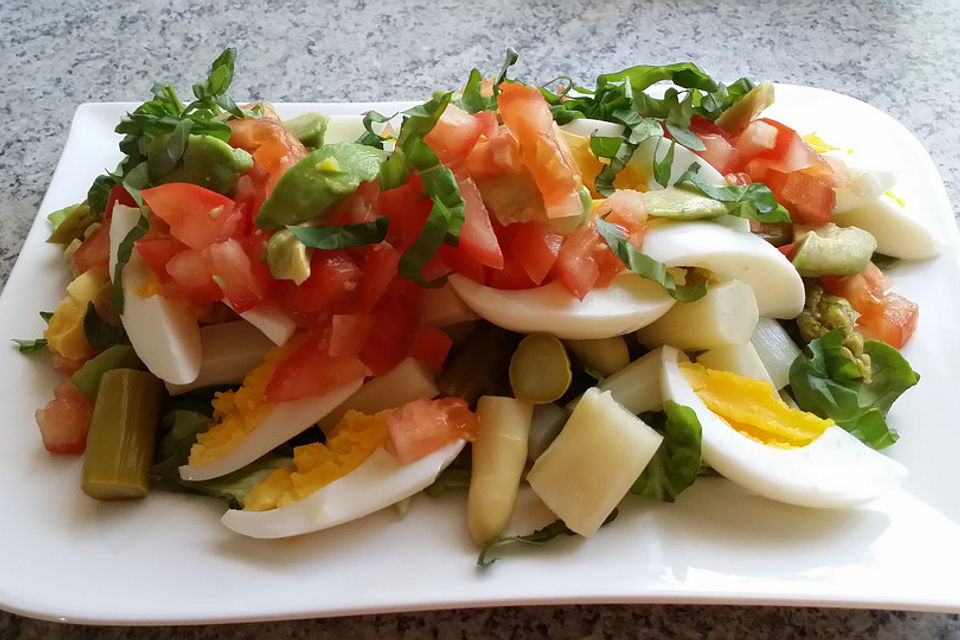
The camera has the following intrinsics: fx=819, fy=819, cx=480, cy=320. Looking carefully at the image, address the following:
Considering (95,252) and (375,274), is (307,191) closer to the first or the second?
(375,274)

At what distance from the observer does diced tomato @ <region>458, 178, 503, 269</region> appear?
1.37 m

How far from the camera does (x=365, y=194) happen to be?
1446 mm

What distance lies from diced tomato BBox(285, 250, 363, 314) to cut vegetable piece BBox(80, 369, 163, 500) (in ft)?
1.19

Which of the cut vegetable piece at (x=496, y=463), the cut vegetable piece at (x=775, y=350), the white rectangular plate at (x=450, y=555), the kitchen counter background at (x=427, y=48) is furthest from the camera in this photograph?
the kitchen counter background at (x=427, y=48)

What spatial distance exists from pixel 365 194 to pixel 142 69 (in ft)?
5.92

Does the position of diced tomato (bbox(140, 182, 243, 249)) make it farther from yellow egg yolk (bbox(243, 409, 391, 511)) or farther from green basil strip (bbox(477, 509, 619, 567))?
green basil strip (bbox(477, 509, 619, 567))

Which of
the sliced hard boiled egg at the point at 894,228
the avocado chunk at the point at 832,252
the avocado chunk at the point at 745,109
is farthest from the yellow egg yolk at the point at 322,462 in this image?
the sliced hard boiled egg at the point at 894,228

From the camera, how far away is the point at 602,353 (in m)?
1.49

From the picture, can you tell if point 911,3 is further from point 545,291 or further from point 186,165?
point 186,165

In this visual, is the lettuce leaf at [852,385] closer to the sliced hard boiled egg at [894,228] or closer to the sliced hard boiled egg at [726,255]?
the sliced hard boiled egg at [726,255]

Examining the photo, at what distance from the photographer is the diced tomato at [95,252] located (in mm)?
1694

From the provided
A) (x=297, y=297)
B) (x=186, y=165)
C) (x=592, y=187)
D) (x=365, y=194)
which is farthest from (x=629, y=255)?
(x=186, y=165)

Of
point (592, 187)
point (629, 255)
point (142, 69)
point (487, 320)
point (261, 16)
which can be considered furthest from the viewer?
point (261, 16)

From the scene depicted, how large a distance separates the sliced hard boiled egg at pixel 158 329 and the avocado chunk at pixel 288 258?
236 millimetres
